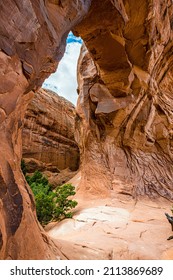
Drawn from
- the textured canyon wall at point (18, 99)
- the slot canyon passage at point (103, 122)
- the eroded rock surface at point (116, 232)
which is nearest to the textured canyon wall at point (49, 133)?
the slot canyon passage at point (103, 122)

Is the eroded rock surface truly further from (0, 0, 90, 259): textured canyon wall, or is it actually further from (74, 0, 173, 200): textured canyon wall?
(74, 0, 173, 200): textured canyon wall

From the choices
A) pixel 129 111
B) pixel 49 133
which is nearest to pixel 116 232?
pixel 129 111

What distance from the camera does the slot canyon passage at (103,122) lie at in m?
2.61

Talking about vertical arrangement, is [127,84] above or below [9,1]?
above

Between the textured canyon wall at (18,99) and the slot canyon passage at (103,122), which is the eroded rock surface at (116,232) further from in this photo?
the textured canyon wall at (18,99)

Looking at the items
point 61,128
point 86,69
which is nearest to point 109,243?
point 86,69

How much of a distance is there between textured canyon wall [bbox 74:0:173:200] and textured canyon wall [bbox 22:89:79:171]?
5273 mm

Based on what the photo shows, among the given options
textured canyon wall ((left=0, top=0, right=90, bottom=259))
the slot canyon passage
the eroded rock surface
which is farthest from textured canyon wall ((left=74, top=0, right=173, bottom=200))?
textured canyon wall ((left=0, top=0, right=90, bottom=259))

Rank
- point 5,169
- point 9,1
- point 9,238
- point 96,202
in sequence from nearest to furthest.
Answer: point 9,238 → point 5,169 → point 9,1 → point 96,202

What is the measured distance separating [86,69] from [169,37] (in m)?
3.94

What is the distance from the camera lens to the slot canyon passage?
261 centimetres

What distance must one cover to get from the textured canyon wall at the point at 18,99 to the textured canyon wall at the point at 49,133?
12116mm

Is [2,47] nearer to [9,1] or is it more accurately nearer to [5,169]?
[9,1]

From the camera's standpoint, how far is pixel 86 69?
10.7m
